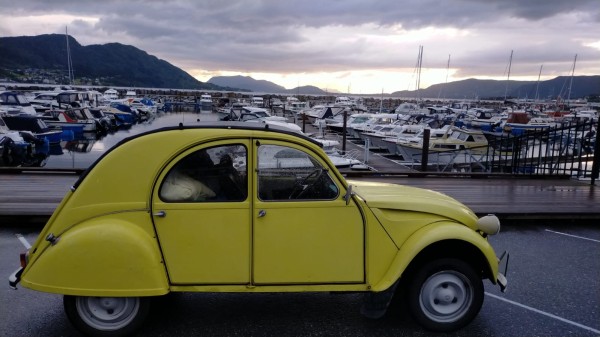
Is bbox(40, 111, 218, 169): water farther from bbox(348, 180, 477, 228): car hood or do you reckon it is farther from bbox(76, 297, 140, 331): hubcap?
bbox(348, 180, 477, 228): car hood

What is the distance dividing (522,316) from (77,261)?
4417 mm

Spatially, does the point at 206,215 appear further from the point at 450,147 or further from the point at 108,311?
the point at 450,147

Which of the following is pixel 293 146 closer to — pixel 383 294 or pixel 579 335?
pixel 383 294

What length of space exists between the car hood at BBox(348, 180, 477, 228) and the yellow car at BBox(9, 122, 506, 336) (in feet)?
0.33

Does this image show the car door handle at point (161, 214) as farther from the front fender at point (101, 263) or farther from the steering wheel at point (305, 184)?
the steering wheel at point (305, 184)

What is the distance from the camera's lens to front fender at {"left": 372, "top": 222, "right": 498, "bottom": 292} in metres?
3.80

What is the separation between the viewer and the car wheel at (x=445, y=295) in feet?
13.0

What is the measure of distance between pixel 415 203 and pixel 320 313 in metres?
1.54

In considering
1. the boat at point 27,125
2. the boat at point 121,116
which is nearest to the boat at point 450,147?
the boat at point 27,125

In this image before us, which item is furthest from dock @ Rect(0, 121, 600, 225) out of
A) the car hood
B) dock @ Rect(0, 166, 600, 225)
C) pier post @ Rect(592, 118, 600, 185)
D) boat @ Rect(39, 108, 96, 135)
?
boat @ Rect(39, 108, 96, 135)

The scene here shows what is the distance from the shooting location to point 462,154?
73.8 feet

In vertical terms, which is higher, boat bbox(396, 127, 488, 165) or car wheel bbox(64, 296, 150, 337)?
car wheel bbox(64, 296, 150, 337)

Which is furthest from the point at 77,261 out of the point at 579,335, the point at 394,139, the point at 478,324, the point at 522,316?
the point at 394,139

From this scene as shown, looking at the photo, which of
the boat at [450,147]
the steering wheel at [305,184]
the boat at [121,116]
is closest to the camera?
the steering wheel at [305,184]
